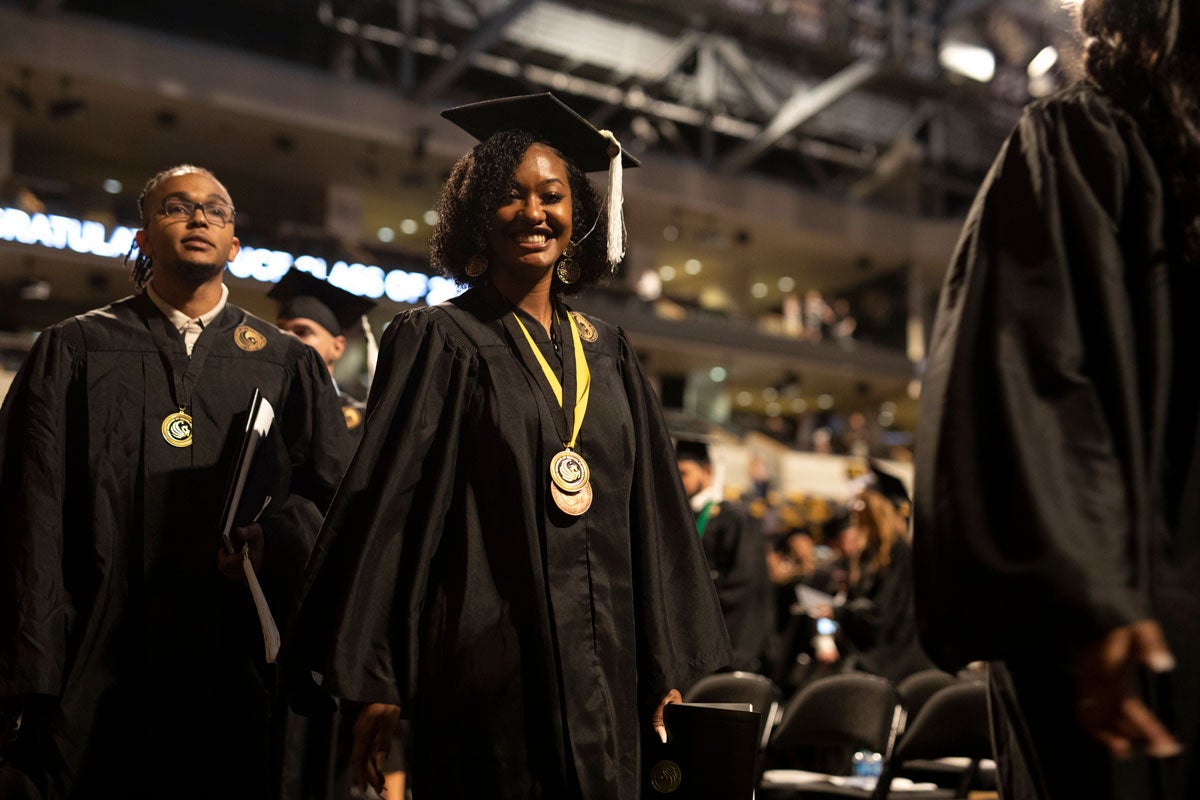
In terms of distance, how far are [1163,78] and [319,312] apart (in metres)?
3.82

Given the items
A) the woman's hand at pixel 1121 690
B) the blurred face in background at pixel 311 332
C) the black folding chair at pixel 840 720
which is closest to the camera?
the woman's hand at pixel 1121 690

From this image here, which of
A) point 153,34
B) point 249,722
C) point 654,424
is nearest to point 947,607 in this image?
point 654,424

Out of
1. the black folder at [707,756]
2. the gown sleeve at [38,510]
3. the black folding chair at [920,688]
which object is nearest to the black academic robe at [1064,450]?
the black folder at [707,756]

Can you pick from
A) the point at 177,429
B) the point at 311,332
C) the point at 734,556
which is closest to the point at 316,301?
the point at 311,332

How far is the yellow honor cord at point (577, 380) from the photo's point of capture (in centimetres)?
249

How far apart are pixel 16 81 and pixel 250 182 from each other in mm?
5206

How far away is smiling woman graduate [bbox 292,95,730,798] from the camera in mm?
2225

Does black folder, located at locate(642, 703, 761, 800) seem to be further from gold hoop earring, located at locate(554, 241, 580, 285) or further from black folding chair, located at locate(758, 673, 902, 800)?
black folding chair, located at locate(758, 673, 902, 800)

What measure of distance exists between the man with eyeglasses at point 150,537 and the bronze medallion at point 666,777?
117 cm

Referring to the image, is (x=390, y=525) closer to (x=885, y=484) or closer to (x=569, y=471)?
(x=569, y=471)

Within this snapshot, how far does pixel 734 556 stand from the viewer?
24.5 feet

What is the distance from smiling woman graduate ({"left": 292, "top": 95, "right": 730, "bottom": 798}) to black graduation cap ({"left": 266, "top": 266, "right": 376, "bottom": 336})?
2.20m

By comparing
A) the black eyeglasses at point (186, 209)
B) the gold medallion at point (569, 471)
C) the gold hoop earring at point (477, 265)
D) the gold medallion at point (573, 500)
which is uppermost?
the black eyeglasses at point (186, 209)

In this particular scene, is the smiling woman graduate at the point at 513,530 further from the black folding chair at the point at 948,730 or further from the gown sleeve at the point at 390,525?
the black folding chair at the point at 948,730
